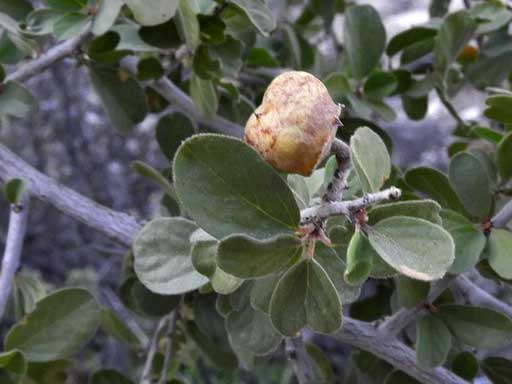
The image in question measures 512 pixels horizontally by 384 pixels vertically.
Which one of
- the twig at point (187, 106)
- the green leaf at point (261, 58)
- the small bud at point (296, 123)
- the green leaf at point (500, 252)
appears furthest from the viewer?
the green leaf at point (261, 58)

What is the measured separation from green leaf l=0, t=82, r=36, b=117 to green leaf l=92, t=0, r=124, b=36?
146mm

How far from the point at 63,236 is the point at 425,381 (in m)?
1.65

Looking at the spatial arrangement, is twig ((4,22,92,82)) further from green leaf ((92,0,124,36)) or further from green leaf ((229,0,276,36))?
green leaf ((229,0,276,36))

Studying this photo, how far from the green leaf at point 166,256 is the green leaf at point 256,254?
16 cm

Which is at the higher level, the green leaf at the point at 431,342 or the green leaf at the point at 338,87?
the green leaf at the point at 338,87

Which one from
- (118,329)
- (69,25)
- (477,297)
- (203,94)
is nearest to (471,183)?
(477,297)

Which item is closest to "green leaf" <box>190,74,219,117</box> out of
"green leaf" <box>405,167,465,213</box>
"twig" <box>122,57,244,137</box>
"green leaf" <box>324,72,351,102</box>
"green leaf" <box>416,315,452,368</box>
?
"twig" <box>122,57,244,137</box>

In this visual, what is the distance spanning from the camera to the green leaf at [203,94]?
40.4 inches

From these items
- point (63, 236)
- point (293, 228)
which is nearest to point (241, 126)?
point (293, 228)

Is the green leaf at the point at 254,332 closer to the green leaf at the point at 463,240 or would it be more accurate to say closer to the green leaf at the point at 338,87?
the green leaf at the point at 463,240

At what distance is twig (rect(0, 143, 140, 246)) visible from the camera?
999mm

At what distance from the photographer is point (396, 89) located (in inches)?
46.9

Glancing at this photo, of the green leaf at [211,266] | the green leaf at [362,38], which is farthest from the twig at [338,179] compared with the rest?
the green leaf at [362,38]

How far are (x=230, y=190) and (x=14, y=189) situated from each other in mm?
446
